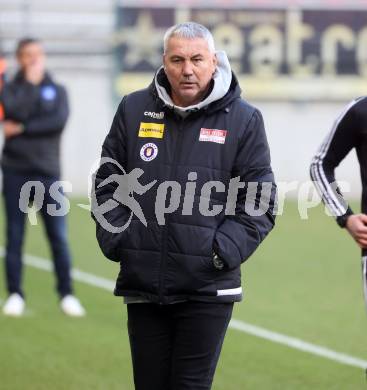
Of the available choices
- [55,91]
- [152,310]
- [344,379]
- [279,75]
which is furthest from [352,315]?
[279,75]

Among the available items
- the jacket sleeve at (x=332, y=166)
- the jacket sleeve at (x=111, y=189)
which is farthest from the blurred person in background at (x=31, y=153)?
the jacket sleeve at (x=111, y=189)

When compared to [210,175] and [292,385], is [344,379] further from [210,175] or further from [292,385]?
[210,175]

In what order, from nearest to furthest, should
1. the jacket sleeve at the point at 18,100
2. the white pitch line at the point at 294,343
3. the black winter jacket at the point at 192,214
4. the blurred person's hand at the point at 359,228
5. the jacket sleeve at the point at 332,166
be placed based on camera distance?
the black winter jacket at the point at 192,214 → the blurred person's hand at the point at 359,228 → the jacket sleeve at the point at 332,166 → the white pitch line at the point at 294,343 → the jacket sleeve at the point at 18,100

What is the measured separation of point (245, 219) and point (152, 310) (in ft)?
1.95

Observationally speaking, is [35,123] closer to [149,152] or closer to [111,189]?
[111,189]

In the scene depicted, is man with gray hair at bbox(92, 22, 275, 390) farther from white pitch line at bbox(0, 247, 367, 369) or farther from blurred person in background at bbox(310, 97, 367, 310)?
white pitch line at bbox(0, 247, 367, 369)

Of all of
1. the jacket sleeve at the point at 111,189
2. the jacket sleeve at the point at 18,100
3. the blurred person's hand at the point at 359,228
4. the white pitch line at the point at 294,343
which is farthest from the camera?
the jacket sleeve at the point at 18,100

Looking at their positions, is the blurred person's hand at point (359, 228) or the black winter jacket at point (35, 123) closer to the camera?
the blurred person's hand at point (359, 228)

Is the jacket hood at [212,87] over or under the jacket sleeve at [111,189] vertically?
over

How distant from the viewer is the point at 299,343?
9.30 metres

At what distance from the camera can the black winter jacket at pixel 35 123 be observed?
33.1 ft

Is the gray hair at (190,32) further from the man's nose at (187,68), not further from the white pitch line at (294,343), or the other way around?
the white pitch line at (294,343)

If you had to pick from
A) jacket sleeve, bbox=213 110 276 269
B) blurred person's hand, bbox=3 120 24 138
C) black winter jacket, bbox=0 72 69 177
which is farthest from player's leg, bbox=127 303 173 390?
blurred person's hand, bbox=3 120 24 138

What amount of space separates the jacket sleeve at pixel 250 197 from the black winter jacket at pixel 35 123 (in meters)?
4.96
